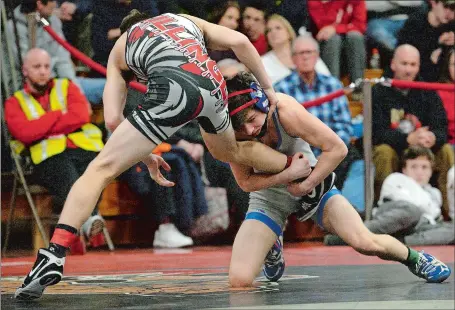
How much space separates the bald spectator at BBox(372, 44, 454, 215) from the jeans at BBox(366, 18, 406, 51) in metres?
0.74

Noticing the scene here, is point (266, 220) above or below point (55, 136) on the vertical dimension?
below

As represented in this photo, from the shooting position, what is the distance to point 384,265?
5.12 m

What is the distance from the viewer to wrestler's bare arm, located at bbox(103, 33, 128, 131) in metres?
3.61

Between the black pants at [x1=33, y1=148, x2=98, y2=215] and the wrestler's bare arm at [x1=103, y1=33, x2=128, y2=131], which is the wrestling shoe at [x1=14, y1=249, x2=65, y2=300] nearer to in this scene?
the wrestler's bare arm at [x1=103, y1=33, x2=128, y2=131]

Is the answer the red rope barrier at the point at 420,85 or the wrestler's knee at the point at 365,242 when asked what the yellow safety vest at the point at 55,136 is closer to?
the red rope barrier at the point at 420,85

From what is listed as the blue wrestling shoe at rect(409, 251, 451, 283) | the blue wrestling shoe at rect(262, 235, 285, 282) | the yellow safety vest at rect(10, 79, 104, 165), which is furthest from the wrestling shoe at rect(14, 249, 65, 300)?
the yellow safety vest at rect(10, 79, 104, 165)

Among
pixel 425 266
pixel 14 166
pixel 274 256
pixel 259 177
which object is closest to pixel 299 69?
pixel 14 166

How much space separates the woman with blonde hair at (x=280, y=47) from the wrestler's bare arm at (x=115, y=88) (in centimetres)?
352

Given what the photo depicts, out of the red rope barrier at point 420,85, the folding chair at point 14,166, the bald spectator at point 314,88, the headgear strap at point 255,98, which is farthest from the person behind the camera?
the bald spectator at point 314,88

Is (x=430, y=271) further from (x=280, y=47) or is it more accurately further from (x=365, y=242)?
(x=280, y=47)

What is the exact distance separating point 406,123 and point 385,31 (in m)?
1.32

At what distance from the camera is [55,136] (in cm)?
616

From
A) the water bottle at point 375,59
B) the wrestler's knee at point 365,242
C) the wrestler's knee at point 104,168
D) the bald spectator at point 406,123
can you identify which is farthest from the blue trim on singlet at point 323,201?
the water bottle at point 375,59

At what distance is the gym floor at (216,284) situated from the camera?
322 centimetres
